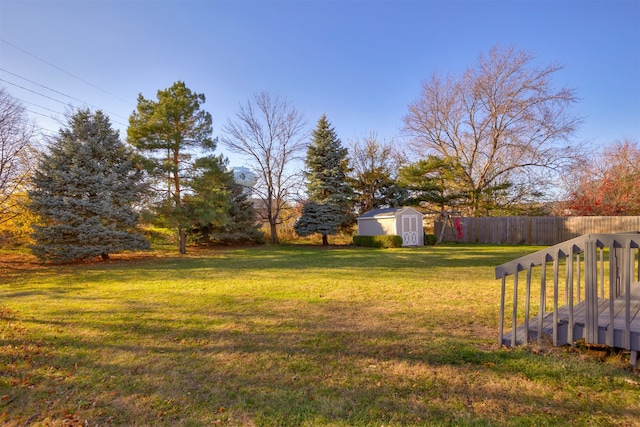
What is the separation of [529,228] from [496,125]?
8.04 m

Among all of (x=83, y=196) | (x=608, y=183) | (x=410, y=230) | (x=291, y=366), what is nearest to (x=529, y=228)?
(x=608, y=183)

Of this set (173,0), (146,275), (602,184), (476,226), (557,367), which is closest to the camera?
(557,367)

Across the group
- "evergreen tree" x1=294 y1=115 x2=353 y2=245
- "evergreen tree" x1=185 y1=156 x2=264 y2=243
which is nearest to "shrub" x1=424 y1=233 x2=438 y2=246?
"evergreen tree" x1=294 y1=115 x2=353 y2=245

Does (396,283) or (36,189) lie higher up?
(36,189)

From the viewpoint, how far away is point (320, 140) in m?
19.6

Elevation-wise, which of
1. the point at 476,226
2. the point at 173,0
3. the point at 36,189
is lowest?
the point at 476,226

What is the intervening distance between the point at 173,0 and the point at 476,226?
19.5 m

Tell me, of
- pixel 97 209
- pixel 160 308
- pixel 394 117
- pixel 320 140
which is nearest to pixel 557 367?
pixel 160 308

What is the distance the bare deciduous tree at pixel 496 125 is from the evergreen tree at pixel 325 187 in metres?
7.85

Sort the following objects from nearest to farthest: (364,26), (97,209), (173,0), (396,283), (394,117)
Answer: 1. (396,283)
2. (173,0)
3. (364,26)
4. (97,209)
5. (394,117)

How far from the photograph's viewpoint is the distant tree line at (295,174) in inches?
450

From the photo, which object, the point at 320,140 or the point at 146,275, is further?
the point at 320,140

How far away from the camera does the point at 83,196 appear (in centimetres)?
1164

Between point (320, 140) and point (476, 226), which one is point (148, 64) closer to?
point (320, 140)
